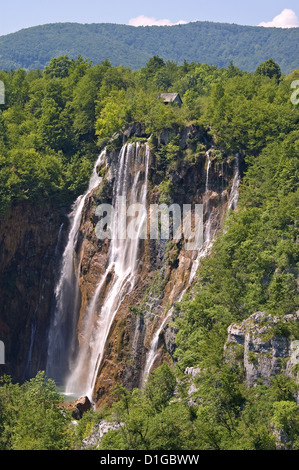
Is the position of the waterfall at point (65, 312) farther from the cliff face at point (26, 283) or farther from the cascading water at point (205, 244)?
the cascading water at point (205, 244)

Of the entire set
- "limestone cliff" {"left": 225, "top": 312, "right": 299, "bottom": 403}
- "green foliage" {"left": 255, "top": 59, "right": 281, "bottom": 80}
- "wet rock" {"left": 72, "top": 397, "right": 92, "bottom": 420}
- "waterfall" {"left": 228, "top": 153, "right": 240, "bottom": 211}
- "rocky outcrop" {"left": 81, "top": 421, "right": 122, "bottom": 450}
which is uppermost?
"green foliage" {"left": 255, "top": 59, "right": 281, "bottom": 80}

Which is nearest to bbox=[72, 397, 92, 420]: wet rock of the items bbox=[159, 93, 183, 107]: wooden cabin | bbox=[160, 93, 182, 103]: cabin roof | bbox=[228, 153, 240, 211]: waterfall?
bbox=[228, 153, 240, 211]: waterfall

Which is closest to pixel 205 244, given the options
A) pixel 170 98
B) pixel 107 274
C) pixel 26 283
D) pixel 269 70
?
pixel 107 274

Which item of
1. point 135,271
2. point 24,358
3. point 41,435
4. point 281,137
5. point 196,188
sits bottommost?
point 24,358

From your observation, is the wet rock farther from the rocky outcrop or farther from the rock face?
the rock face

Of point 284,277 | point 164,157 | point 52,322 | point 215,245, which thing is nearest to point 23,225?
point 52,322
